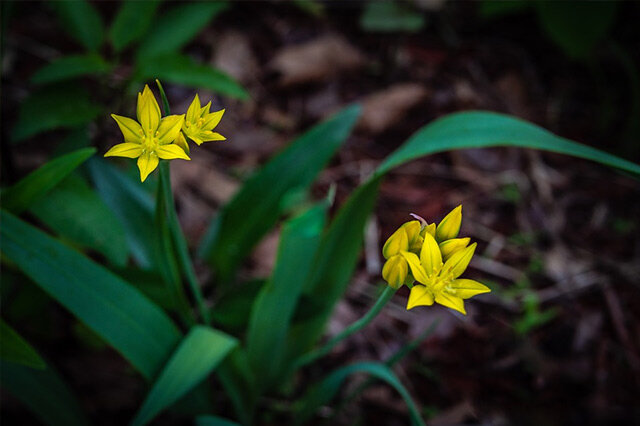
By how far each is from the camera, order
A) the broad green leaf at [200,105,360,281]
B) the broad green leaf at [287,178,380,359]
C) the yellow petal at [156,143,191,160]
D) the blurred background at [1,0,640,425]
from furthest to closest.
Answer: the blurred background at [1,0,640,425], the broad green leaf at [200,105,360,281], the broad green leaf at [287,178,380,359], the yellow petal at [156,143,191,160]

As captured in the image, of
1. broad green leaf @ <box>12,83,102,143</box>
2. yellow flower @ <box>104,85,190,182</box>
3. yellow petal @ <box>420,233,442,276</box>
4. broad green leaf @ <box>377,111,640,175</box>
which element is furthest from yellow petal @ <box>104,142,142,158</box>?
broad green leaf @ <box>12,83,102,143</box>

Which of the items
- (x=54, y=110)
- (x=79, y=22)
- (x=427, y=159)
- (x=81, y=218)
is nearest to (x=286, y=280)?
(x=81, y=218)

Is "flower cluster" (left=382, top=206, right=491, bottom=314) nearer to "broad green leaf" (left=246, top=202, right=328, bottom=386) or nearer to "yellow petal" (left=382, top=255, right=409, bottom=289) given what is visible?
"yellow petal" (left=382, top=255, right=409, bottom=289)

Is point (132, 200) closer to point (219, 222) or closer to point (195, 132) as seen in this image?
point (219, 222)

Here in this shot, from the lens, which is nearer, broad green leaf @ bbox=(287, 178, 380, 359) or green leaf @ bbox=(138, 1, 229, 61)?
broad green leaf @ bbox=(287, 178, 380, 359)

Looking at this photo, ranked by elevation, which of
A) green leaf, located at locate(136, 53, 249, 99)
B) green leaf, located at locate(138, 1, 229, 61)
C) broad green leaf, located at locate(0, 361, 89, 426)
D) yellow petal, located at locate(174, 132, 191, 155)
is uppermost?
green leaf, located at locate(138, 1, 229, 61)

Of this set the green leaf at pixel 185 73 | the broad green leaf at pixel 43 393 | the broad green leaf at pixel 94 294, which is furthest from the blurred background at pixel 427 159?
the broad green leaf at pixel 94 294
